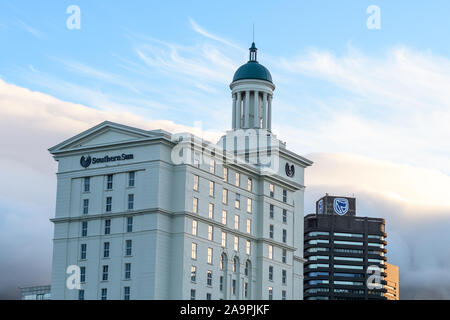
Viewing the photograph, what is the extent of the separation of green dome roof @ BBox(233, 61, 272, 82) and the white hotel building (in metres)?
20.3

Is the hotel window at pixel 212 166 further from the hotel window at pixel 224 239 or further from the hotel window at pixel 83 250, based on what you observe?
the hotel window at pixel 83 250

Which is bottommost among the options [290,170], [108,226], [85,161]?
[108,226]

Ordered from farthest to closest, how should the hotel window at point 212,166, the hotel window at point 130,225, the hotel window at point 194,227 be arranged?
the hotel window at point 212,166 < the hotel window at point 194,227 < the hotel window at point 130,225

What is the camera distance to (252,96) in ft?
531

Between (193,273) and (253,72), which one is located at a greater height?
(253,72)

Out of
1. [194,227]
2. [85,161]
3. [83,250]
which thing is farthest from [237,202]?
[83,250]

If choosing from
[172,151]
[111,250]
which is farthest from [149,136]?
[111,250]

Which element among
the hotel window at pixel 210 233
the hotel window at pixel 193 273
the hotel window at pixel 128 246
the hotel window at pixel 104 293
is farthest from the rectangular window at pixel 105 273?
the hotel window at pixel 210 233

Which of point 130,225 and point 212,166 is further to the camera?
point 212,166

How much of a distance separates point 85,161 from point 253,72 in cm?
3970

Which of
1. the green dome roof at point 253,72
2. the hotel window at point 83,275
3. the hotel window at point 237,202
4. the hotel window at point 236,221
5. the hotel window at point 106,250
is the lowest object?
the hotel window at point 83,275

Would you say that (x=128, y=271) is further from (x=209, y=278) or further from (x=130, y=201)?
(x=209, y=278)

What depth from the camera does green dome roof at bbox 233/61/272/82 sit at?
528 ft

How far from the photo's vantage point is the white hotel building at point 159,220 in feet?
417
